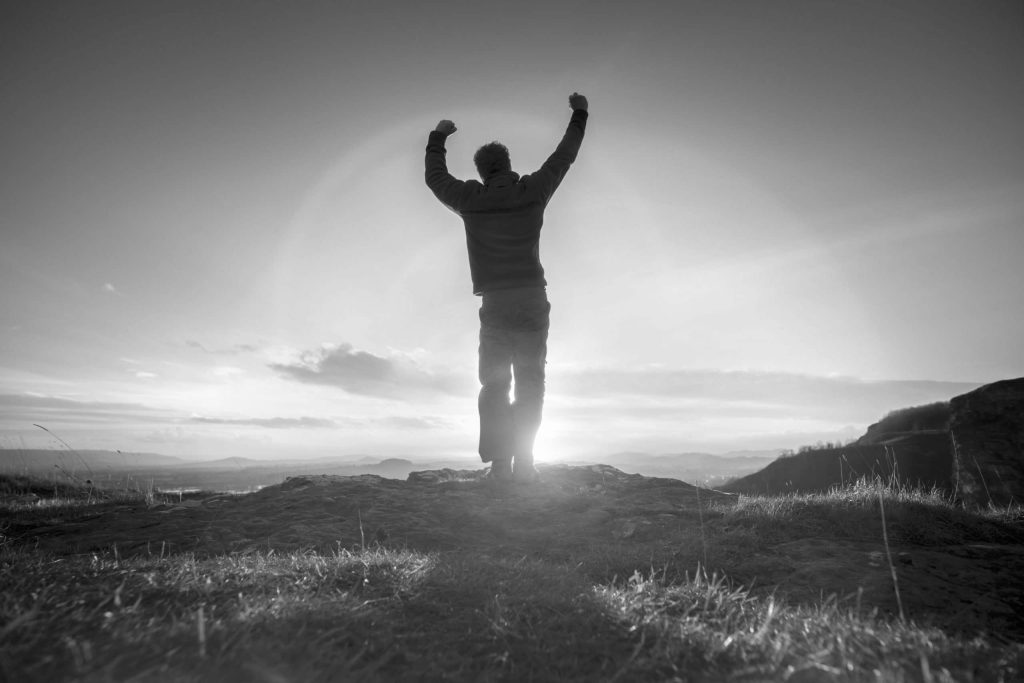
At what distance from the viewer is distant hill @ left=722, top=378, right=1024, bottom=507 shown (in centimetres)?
824

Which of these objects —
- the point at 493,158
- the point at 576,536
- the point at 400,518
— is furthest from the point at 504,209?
the point at 576,536

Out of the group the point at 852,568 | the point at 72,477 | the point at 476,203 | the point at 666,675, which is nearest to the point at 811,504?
the point at 852,568

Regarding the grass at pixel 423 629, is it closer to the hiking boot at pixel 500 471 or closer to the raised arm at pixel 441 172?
the hiking boot at pixel 500 471

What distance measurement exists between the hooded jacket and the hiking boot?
2393mm

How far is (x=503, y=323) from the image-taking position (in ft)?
22.6

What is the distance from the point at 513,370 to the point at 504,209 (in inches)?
87.3

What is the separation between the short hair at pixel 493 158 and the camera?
7.07 m

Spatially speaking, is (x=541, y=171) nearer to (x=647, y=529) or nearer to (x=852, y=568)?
(x=647, y=529)

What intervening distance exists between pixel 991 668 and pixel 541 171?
610cm

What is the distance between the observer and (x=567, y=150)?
6770mm

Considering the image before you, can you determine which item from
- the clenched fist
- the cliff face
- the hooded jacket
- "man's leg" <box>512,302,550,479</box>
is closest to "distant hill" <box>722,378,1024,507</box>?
the cliff face

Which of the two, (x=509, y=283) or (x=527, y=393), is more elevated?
(x=509, y=283)

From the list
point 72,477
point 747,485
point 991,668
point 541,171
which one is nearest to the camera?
point 991,668

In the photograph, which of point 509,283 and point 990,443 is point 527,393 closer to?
point 509,283
